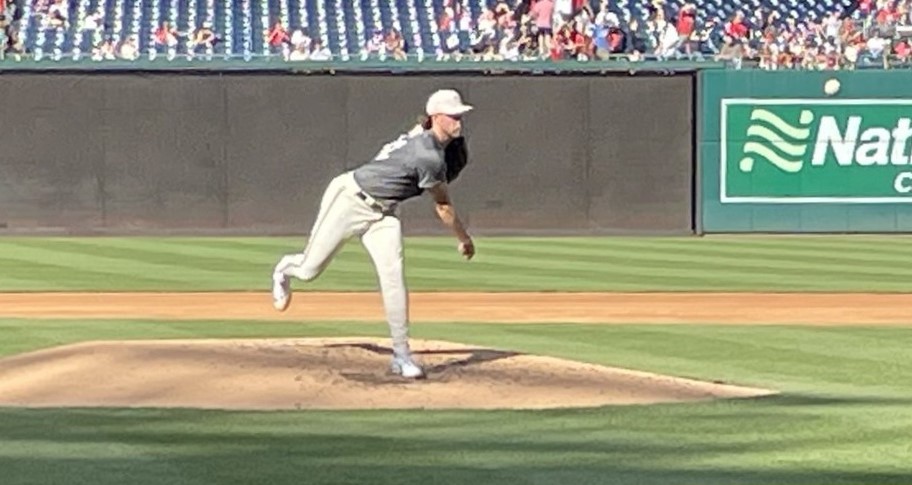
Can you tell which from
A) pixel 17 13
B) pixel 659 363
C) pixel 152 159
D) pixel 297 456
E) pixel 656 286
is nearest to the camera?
pixel 297 456

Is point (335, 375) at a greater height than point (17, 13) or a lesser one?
lesser

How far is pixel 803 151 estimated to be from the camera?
2598cm

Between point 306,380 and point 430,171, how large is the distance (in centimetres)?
128

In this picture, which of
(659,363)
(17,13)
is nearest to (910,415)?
(659,363)

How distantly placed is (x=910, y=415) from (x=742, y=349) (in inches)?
133

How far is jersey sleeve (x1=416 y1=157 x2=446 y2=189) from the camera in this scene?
31.9 feet

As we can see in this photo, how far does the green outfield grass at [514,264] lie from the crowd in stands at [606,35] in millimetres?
3035

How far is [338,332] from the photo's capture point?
44.0 feet

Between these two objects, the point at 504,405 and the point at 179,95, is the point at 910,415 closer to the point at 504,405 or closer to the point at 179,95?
the point at 504,405

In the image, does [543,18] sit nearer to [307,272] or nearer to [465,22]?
[465,22]

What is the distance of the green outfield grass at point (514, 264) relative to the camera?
59.7ft

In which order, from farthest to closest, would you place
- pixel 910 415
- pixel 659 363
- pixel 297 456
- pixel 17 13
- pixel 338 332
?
pixel 17 13
pixel 338 332
pixel 659 363
pixel 910 415
pixel 297 456

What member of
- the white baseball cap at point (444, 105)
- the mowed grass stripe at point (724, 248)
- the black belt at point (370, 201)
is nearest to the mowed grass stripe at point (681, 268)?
the mowed grass stripe at point (724, 248)

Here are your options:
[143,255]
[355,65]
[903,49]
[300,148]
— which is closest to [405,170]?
[143,255]
